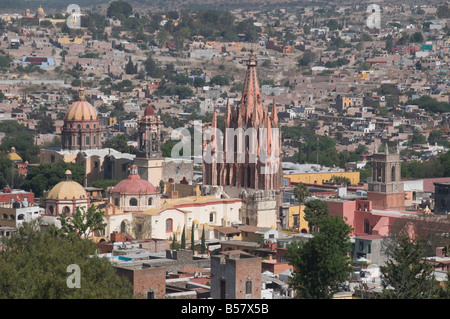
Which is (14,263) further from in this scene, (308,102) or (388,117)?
(308,102)

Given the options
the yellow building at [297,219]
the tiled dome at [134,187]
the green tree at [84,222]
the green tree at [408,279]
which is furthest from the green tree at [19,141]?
the green tree at [408,279]

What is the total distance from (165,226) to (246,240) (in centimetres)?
340

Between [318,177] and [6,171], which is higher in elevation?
[6,171]

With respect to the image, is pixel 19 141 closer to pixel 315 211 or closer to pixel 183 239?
pixel 315 211

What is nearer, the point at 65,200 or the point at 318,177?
the point at 65,200

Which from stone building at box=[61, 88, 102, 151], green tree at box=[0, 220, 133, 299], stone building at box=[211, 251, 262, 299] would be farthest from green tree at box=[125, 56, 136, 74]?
stone building at box=[211, 251, 262, 299]

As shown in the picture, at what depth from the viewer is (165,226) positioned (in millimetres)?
61219

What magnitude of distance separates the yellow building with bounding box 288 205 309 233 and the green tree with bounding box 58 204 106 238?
11.1 metres

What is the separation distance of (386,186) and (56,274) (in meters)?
31.5

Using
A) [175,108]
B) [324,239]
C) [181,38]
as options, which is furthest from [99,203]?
[181,38]

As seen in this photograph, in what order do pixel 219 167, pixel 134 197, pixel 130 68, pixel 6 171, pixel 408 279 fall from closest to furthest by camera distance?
1. pixel 408 279
2. pixel 134 197
3. pixel 219 167
4. pixel 6 171
5. pixel 130 68

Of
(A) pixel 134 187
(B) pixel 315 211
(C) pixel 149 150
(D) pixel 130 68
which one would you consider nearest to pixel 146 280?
(A) pixel 134 187

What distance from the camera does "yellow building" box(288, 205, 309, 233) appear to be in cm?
6706

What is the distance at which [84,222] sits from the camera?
5838 cm
